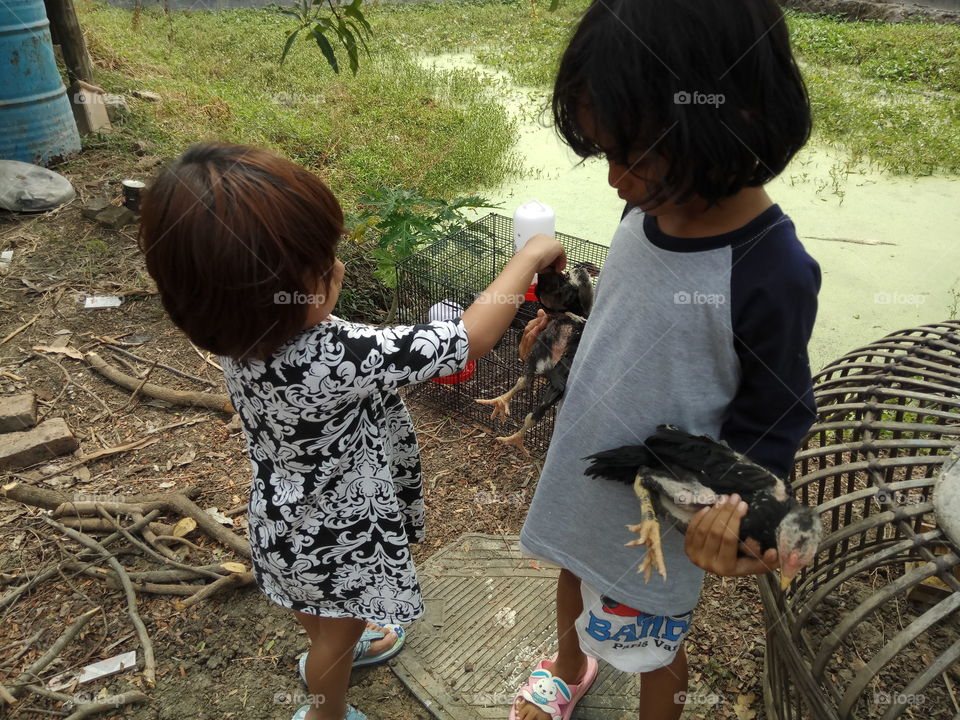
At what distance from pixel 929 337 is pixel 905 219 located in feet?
11.7

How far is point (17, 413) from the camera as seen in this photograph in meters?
2.90

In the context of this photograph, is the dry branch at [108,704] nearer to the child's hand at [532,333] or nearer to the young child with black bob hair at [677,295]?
the young child with black bob hair at [677,295]

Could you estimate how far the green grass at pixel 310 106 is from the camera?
18.1 ft

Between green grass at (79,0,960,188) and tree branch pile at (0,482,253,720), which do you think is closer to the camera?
tree branch pile at (0,482,253,720)

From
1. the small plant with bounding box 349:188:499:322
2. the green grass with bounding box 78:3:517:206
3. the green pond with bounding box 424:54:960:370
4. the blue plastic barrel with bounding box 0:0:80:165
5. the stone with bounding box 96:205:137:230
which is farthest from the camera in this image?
the green grass with bounding box 78:3:517:206

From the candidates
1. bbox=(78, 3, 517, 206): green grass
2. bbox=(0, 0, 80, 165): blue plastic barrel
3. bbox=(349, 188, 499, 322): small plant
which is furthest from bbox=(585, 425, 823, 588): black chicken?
bbox=(0, 0, 80, 165): blue plastic barrel

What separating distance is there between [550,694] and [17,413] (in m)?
2.30

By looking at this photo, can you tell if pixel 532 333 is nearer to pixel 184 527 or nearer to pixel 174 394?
pixel 184 527

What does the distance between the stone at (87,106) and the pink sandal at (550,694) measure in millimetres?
5295

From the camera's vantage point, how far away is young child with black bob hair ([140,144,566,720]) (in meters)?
1.22

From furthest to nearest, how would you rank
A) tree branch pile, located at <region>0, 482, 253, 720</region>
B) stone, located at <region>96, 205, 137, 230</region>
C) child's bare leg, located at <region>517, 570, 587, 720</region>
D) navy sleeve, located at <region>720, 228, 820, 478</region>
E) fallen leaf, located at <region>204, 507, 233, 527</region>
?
stone, located at <region>96, 205, 137, 230</region> < fallen leaf, located at <region>204, 507, 233, 527</region> < tree branch pile, located at <region>0, 482, 253, 720</region> < child's bare leg, located at <region>517, 570, 587, 720</region> < navy sleeve, located at <region>720, 228, 820, 478</region>

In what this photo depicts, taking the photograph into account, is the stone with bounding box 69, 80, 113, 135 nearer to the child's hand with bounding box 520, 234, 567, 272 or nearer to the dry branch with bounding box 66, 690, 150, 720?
the dry branch with bounding box 66, 690, 150, 720

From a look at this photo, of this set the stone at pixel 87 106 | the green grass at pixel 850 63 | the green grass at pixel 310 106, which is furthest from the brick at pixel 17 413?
the green grass at pixel 850 63

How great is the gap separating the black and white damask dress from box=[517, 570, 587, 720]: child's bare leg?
34 cm
